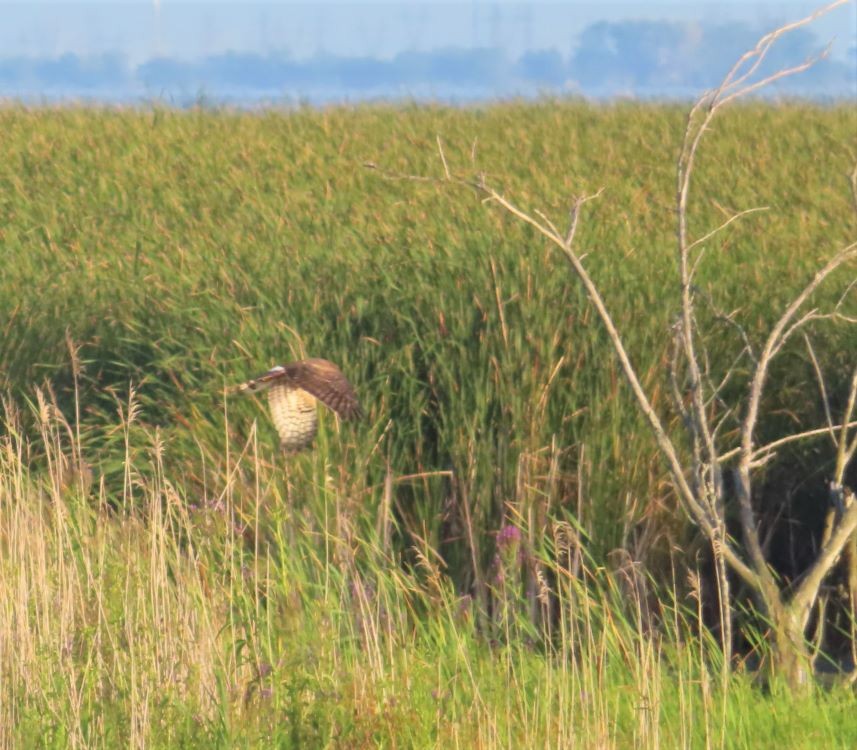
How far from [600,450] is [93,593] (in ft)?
5.98

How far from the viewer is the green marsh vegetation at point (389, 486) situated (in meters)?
3.45

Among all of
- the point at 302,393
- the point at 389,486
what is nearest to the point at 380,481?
the point at 389,486

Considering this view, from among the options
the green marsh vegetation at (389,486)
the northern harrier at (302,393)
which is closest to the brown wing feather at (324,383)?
the northern harrier at (302,393)

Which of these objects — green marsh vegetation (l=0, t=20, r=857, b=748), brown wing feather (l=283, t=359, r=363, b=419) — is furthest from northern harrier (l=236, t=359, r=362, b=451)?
green marsh vegetation (l=0, t=20, r=857, b=748)

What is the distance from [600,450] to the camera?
4.96 metres

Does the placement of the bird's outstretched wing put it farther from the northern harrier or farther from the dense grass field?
the dense grass field

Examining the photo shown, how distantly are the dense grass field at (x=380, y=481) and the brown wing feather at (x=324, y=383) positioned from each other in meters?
0.28

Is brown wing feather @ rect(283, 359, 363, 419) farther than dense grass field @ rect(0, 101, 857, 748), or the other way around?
brown wing feather @ rect(283, 359, 363, 419)

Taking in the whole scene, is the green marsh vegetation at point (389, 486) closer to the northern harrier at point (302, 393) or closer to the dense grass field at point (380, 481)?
the dense grass field at point (380, 481)

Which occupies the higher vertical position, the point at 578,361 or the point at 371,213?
the point at 371,213

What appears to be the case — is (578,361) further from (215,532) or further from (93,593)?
(93,593)

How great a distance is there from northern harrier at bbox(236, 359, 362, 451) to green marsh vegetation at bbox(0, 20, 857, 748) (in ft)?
0.60

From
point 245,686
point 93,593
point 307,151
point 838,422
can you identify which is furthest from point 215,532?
point 307,151

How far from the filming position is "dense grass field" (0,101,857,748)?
344 centimetres
